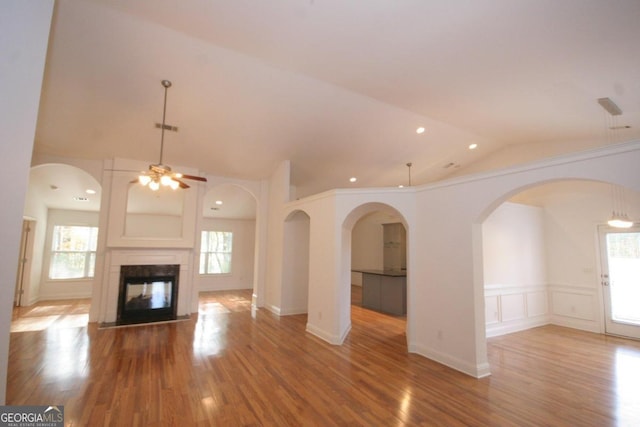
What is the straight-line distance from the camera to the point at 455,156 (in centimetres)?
738

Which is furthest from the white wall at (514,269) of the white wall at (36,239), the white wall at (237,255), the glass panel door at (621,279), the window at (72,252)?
the white wall at (36,239)

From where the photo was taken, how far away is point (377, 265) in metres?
11.4

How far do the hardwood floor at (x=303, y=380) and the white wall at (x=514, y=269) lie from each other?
0.42 meters

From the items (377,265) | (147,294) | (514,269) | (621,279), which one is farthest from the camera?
(377,265)

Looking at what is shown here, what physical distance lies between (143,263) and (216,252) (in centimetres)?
402

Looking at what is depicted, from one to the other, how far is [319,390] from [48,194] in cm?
808

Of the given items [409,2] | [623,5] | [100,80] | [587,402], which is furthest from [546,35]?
[100,80]

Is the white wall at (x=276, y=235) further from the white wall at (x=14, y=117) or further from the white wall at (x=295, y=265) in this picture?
the white wall at (x=14, y=117)

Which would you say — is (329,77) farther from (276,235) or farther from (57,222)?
(57,222)

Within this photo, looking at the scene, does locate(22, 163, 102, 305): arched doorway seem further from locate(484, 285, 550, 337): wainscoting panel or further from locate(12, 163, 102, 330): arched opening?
locate(484, 285, 550, 337): wainscoting panel

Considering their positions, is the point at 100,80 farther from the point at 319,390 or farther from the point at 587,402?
the point at 587,402

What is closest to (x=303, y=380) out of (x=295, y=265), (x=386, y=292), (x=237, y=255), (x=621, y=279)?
(x=295, y=265)

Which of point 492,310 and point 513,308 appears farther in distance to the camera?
point 513,308

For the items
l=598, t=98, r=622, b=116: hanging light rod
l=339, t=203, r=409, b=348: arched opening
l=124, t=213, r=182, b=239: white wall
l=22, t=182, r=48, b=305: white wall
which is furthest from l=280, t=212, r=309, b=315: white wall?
l=22, t=182, r=48, b=305: white wall
